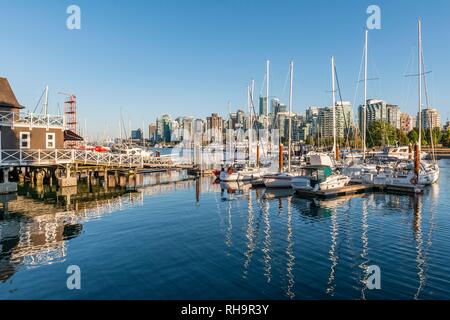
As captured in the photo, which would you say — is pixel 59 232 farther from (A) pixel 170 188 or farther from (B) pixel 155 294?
(A) pixel 170 188

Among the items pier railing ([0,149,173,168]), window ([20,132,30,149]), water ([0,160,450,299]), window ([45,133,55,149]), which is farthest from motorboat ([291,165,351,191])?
window ([20,132,30,149])

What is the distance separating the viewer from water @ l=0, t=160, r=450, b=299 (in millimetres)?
12789

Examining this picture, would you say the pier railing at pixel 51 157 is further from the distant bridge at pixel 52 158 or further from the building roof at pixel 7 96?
the building roof at pixel 7 96

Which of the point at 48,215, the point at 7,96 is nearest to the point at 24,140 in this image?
the point at 7,96

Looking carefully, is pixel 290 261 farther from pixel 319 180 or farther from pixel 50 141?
pixel 50 141

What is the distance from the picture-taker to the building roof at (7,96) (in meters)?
37.3

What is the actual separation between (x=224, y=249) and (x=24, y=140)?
105 ft

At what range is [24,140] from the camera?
123ft

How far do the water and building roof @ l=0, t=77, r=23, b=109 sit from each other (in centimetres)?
1280

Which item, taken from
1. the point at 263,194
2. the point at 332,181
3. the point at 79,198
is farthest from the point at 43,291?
the point at 332,181

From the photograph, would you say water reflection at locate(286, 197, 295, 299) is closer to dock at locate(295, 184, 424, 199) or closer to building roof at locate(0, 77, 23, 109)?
dock at locate(295, 184, 424, 199)

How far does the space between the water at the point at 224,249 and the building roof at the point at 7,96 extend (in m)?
12.8

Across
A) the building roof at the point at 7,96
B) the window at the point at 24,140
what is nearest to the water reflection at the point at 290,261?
the window at the point at 24,140

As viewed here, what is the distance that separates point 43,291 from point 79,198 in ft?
75.4
